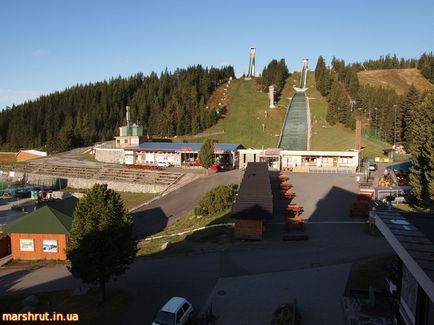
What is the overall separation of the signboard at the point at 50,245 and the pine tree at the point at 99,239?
9200 millimetres

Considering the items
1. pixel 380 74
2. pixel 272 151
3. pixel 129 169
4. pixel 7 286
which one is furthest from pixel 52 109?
pixel 380 74

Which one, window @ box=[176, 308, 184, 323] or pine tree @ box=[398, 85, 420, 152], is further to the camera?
pine tree @ box=[398, 85, 420, 152]

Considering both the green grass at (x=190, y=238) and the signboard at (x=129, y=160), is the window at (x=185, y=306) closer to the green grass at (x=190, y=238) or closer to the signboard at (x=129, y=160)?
the green grass at (x=190, y=238)

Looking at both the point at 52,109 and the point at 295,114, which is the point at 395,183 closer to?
the point at 295,114

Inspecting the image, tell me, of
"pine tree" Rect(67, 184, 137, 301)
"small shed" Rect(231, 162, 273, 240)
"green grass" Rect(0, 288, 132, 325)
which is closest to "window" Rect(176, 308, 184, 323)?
"green grass" Rect(0, 288, 132, 325)

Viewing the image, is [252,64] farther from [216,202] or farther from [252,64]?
[216,202]

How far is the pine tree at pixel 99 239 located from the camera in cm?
1698

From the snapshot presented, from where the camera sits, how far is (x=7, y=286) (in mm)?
20812

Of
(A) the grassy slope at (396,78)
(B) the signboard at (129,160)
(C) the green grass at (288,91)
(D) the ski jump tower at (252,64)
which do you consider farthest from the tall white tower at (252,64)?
(B) the signboard at (129,160)

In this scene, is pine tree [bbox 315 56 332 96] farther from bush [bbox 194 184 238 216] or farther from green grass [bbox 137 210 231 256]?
green grass [bbox 137 210 231 256]

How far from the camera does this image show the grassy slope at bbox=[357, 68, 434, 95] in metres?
122

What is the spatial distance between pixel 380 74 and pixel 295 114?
62597mm

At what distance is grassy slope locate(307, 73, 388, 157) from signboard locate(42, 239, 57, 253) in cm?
4658

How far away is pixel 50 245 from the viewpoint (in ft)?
84.8
